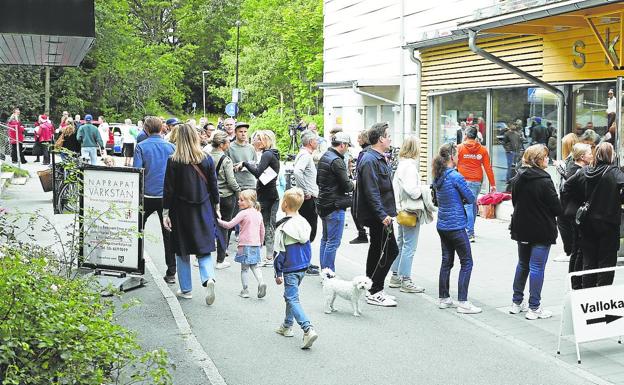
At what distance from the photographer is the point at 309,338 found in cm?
779

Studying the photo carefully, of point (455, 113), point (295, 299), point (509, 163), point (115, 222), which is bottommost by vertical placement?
point (295, 299)

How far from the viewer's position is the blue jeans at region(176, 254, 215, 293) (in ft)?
31.1

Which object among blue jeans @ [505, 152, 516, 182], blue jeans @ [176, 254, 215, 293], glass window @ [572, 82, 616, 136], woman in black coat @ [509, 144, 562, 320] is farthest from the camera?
blue jeans @ [505, 152, 516, 182]

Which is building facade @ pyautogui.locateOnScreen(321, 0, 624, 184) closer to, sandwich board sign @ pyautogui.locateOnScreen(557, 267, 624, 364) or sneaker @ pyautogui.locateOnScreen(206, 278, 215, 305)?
sandwich board sign @ pyautogui.locateOnScreen(557, 267, 624, 364)

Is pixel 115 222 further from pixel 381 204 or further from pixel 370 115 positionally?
pixel 370 115

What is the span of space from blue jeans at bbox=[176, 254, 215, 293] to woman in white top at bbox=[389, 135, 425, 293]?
2.31 m

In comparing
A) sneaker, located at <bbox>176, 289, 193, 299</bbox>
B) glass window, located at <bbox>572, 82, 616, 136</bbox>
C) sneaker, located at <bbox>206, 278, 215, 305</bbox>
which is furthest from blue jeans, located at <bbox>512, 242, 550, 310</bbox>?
glass window, located at <bbox>572, 82, 616, 136</bbox>

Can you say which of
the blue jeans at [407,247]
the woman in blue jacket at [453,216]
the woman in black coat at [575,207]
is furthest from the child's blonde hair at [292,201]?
the woman in black coat at [575,207]

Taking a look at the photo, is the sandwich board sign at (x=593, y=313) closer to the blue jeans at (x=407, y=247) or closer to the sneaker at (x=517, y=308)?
the sneaker at (x=517, y=308)

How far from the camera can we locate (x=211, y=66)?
82.3m

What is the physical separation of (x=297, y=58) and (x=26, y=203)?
3110 cm

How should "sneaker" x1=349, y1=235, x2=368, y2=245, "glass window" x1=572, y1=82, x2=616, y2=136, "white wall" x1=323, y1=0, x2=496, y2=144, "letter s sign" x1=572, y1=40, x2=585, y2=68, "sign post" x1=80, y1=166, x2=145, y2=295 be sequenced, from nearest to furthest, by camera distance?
"sign post" x1=80, y1=166, x2=145, y2=295 < "sneaker" x1=349, y1=235, x2=368, y2=245 < "glass window" x1=572, y1=82, x2=616, y2=136 < "letter s sign" x1=572, y1=40, x2=585, y2=68 < "white wall" x1=323, y1=0, x2=496, y2=144

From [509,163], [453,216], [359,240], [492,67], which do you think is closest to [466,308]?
[453,216]

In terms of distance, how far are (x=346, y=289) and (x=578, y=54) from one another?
356 inches
